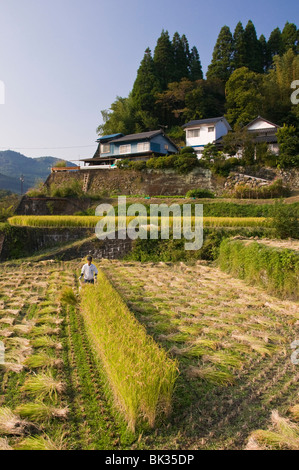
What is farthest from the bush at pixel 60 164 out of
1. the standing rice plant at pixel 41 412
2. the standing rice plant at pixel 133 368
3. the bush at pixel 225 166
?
the standing rice plant at pixel 41 412

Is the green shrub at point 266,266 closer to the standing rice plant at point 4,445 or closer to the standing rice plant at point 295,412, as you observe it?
the standing rice plant at point 295,412

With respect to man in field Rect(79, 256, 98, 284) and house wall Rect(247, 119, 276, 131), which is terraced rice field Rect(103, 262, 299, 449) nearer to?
man in field Rect(79, 256, 98, 284)

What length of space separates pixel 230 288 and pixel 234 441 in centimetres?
476

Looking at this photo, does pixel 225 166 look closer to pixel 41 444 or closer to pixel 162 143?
Answer: pixel 162 143

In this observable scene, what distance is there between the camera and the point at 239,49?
33.2 meters

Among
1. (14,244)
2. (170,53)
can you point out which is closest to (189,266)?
(14,244)

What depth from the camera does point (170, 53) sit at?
34.4 m

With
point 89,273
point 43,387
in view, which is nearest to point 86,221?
point 89,273

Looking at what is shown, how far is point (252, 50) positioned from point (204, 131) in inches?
584

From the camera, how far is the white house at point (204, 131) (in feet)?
83.7

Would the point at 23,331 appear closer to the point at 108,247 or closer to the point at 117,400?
the point at 117,400

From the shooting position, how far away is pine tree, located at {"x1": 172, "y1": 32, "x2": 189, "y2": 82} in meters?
34.5

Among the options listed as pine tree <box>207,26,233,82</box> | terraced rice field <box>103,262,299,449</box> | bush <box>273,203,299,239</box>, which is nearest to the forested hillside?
pine tree <box>207,26,233,82</box>

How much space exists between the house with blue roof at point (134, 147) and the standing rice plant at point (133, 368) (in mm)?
21795
